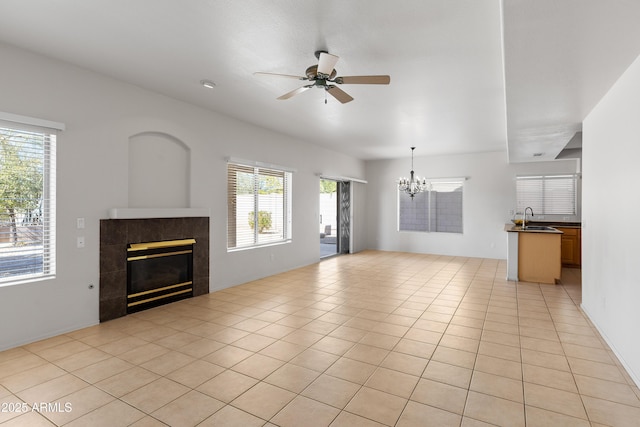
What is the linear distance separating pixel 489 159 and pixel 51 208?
871cm

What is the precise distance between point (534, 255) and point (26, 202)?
23.7 ft

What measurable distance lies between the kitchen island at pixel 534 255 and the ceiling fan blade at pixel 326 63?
4.75 meters

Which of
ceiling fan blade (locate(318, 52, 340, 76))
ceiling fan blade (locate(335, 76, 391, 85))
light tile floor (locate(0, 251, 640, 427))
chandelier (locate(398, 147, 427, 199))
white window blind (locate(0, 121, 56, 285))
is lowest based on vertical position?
light tile floor (locate(0, 251, 640, 427))

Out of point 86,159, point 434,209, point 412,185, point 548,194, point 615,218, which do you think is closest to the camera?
point 615,218

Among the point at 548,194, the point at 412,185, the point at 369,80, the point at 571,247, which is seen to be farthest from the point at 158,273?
the point at 548,194

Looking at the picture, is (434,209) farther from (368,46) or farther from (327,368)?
(327,368)

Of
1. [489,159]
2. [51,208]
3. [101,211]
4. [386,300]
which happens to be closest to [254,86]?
[101,211]

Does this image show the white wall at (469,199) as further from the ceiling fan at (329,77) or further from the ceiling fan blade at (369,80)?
the ceiling fan blade at (369,80)

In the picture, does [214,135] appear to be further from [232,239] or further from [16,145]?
[16,145]

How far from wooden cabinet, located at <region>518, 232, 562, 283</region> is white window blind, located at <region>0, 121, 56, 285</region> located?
6.88 m

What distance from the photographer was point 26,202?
3.18m

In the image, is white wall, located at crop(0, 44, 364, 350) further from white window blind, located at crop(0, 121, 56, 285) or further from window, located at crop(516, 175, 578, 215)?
window, located at crop(516, 175, 578, 215)

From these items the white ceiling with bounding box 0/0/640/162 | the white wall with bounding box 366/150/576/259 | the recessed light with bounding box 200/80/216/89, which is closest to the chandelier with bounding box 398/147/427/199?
the white wall with bounding box 366/150/576/259

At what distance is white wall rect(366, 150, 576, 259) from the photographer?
816cm
